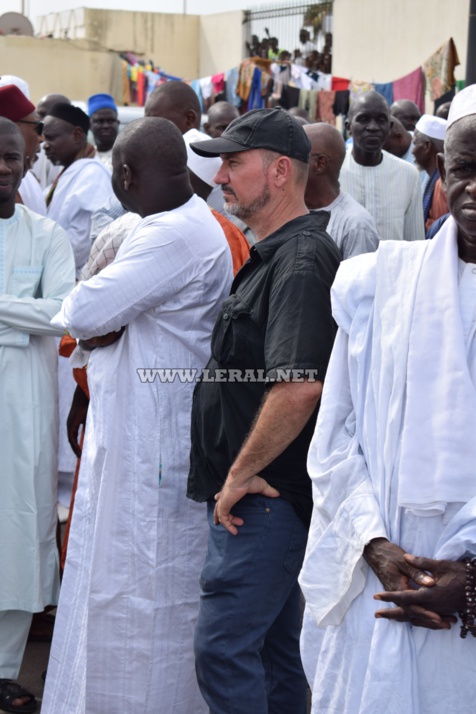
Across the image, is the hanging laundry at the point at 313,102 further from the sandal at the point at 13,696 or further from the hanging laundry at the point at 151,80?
the sandal at the point at 13,696

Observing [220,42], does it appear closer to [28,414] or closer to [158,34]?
[158,34]

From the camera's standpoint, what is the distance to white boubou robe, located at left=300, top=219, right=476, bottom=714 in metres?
2.29

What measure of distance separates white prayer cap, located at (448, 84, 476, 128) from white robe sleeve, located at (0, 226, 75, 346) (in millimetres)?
2162

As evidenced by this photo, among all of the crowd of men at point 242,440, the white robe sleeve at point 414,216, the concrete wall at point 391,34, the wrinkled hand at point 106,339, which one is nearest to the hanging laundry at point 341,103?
the concrete wall at point 391,34

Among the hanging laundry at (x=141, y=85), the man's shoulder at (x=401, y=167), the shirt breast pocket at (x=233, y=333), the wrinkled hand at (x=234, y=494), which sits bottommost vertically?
the wrinkled hand at (x=234, y=494)

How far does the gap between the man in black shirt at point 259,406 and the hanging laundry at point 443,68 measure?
13061 mm

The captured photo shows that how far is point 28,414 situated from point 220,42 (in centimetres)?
2580

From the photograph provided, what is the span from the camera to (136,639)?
355 centimetres

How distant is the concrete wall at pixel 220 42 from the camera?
27156mm

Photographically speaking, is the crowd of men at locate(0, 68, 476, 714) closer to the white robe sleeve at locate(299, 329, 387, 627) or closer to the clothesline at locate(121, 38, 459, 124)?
the white robe sleeve at locate(299, 329, 387, 627)

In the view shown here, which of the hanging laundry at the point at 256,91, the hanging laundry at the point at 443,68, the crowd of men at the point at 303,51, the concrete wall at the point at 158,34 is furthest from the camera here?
the concrete wall at the point at 158,34

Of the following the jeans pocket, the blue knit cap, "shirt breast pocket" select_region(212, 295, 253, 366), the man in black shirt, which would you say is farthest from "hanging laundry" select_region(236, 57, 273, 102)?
the jeans pocket

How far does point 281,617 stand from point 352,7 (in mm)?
18437

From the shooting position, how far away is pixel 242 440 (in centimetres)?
316
